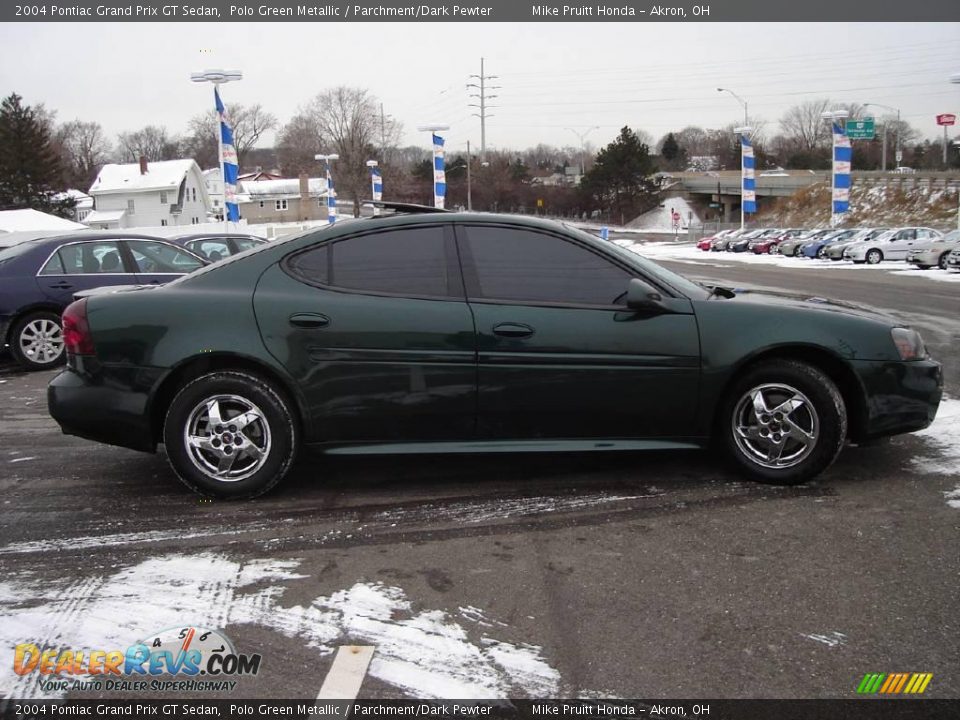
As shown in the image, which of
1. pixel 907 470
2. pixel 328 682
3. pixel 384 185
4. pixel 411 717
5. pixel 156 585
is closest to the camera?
pixel 411 717

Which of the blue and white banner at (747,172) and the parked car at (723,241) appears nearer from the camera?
the blue and white banner at (747,172)

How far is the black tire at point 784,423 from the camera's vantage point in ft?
13.9

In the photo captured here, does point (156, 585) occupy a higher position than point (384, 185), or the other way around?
point (384, 185)

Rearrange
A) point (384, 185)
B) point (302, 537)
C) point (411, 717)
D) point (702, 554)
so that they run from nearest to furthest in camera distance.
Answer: point (411, 717) < point (702, 554) < point (302, 537) < point (384, 185)

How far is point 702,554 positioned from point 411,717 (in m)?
1.63

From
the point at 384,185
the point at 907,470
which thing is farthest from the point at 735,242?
the point at 907,470

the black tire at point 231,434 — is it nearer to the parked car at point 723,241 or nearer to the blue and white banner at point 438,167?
the blue and white banner at point 438,167

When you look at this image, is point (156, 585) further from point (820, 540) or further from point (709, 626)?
point (820, 540)

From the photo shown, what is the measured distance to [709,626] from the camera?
2.88 m

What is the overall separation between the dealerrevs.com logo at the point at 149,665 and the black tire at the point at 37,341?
6848 mm

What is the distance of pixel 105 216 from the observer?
70.2 metres

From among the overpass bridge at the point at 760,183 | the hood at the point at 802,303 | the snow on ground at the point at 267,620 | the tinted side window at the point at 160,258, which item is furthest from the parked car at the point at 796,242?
the snow on ground at the point at 267,620

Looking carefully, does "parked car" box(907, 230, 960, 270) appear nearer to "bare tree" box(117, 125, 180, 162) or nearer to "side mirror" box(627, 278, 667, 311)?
"side mirror" box(627, 278, 667, 311)

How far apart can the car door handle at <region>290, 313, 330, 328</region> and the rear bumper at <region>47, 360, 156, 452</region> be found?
2.68 feet
